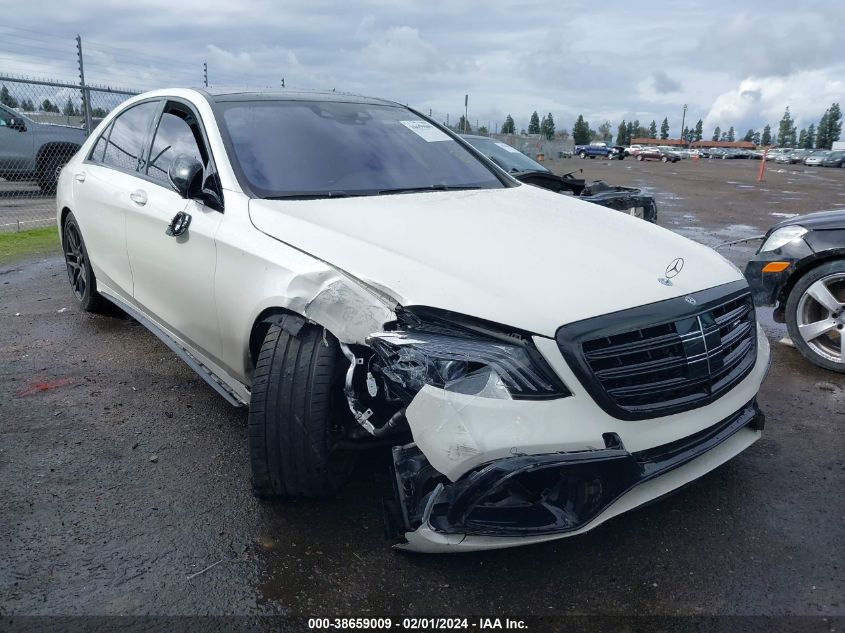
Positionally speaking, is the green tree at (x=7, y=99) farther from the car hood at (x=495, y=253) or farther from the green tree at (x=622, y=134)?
the green tree at (x=622, y=134)

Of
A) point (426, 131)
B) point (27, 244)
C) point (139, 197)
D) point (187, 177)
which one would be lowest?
point (27, 244)

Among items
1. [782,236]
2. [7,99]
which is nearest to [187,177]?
[782,236]

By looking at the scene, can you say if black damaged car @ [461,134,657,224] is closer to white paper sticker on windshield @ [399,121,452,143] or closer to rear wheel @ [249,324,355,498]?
white paper sticker on windshield @ [399,121,452,143]

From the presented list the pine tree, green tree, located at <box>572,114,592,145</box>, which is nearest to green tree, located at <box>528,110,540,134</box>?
green tree, located at <box>572,114,592,145</box>

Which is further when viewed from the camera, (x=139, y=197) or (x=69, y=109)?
(x=69, y=109)

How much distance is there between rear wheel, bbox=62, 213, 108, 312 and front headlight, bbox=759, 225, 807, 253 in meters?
4.61

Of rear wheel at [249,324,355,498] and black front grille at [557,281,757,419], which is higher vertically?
black front grille at [557,281,757,419]

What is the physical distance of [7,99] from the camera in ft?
38.9

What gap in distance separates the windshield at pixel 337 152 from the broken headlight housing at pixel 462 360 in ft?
3.69

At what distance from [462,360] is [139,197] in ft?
8.13

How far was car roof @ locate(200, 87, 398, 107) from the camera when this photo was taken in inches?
143

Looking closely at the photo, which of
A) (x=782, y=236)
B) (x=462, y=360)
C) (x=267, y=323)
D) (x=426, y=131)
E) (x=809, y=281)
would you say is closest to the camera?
(x=462, y=360)

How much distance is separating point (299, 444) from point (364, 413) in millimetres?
301

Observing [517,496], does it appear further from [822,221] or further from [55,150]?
[55,150]
